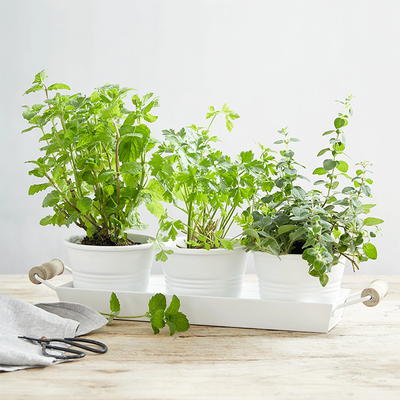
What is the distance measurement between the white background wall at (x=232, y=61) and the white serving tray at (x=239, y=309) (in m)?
0.95

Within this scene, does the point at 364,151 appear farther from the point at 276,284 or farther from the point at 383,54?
the point at 276,284

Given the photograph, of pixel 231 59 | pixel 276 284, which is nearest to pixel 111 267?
pixel 276 284

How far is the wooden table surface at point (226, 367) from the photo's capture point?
2.10 ft

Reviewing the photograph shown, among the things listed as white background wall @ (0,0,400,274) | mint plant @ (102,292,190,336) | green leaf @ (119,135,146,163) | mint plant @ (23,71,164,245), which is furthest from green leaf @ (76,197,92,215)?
white background wall @ (0,0,400,274)

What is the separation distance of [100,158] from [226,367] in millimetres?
508

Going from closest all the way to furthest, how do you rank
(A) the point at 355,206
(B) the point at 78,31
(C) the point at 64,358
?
(C) the point at 64,358, (A) the point at 355,206, (B) the point at 78,31

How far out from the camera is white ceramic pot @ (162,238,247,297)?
919mm

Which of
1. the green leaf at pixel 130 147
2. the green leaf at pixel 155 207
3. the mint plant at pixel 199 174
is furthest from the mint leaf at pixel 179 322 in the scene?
the green leaf at pixel 130 147

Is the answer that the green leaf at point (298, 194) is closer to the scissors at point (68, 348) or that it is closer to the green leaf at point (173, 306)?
the green leaf at point (173, 306)

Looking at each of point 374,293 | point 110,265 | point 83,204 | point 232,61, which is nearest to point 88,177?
point 83,204

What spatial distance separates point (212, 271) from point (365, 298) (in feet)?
0.97

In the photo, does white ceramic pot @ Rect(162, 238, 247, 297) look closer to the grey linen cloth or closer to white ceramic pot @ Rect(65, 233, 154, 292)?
white ceramic pot @ Rect(65, 233, 154, 292)

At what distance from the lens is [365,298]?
0.88m

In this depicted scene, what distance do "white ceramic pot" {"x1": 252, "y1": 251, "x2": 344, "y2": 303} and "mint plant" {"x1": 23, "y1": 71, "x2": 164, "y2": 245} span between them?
255mm
